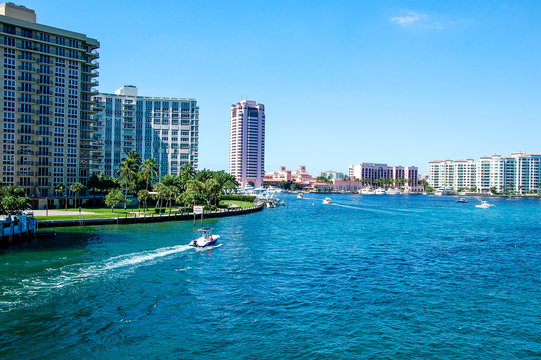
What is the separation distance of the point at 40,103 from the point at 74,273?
8083cm

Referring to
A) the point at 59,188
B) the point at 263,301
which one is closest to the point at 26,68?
the point at 59,188

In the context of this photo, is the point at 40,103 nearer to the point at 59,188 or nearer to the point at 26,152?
the point at 26,152

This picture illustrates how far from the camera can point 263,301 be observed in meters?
43.8

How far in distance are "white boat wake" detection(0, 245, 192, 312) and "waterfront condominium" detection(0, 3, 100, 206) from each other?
62.4 meters

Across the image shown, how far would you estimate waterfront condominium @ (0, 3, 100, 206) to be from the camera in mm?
110500

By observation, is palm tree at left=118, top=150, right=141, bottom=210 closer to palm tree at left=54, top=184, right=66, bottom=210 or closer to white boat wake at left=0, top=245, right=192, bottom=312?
palm tree at left=54, top=184, right=66, bottom=210

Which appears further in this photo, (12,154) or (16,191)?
(12,154)

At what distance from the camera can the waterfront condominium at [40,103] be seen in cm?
11050

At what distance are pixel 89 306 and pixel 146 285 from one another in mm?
7950

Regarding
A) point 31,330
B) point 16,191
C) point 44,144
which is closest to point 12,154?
point 44,144

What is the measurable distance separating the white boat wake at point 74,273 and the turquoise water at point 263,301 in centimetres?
13

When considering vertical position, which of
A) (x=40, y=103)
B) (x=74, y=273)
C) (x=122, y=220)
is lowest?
(x=74, y=273)

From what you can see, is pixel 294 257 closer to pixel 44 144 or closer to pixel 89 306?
pixel 89 306

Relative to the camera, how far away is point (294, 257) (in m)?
67.9
